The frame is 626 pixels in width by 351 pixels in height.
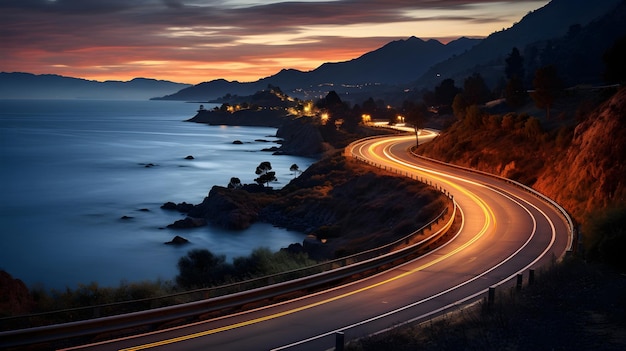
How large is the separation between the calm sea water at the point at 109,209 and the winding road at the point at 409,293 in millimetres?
7866

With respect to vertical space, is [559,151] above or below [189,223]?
above

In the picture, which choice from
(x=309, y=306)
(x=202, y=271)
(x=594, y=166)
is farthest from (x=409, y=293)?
(x=594, y=166)

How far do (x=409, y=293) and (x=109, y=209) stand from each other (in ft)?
211

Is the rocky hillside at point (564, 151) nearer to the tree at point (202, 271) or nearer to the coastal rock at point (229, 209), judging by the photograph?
the tree at point (202, 271)

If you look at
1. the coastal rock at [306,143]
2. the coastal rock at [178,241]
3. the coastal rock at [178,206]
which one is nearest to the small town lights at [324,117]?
the coastal rock at [306,143]

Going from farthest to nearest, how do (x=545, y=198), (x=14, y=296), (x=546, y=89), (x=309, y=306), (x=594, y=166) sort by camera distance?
(x=546, y=89) → (x=545, y=198) → (x=594, y=166) → (x=14, y=296) → (x=309, y=306)

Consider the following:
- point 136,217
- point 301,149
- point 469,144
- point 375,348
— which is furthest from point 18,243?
point 301,149

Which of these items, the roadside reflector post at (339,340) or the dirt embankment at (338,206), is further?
the dirt embankment at (338,206)

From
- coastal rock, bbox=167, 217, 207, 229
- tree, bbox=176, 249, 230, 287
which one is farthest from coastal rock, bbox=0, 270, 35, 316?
coastal rock, bbox=167, 217, 207, 229

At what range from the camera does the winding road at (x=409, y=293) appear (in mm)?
13383

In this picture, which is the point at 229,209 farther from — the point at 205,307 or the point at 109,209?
the point at 205,307

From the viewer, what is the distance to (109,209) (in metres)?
76.0

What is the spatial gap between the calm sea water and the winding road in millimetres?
7866

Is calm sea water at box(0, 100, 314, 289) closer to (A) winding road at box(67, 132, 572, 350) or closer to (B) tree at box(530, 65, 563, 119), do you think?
(A) winding road at box(67, 132, 572, 350)
